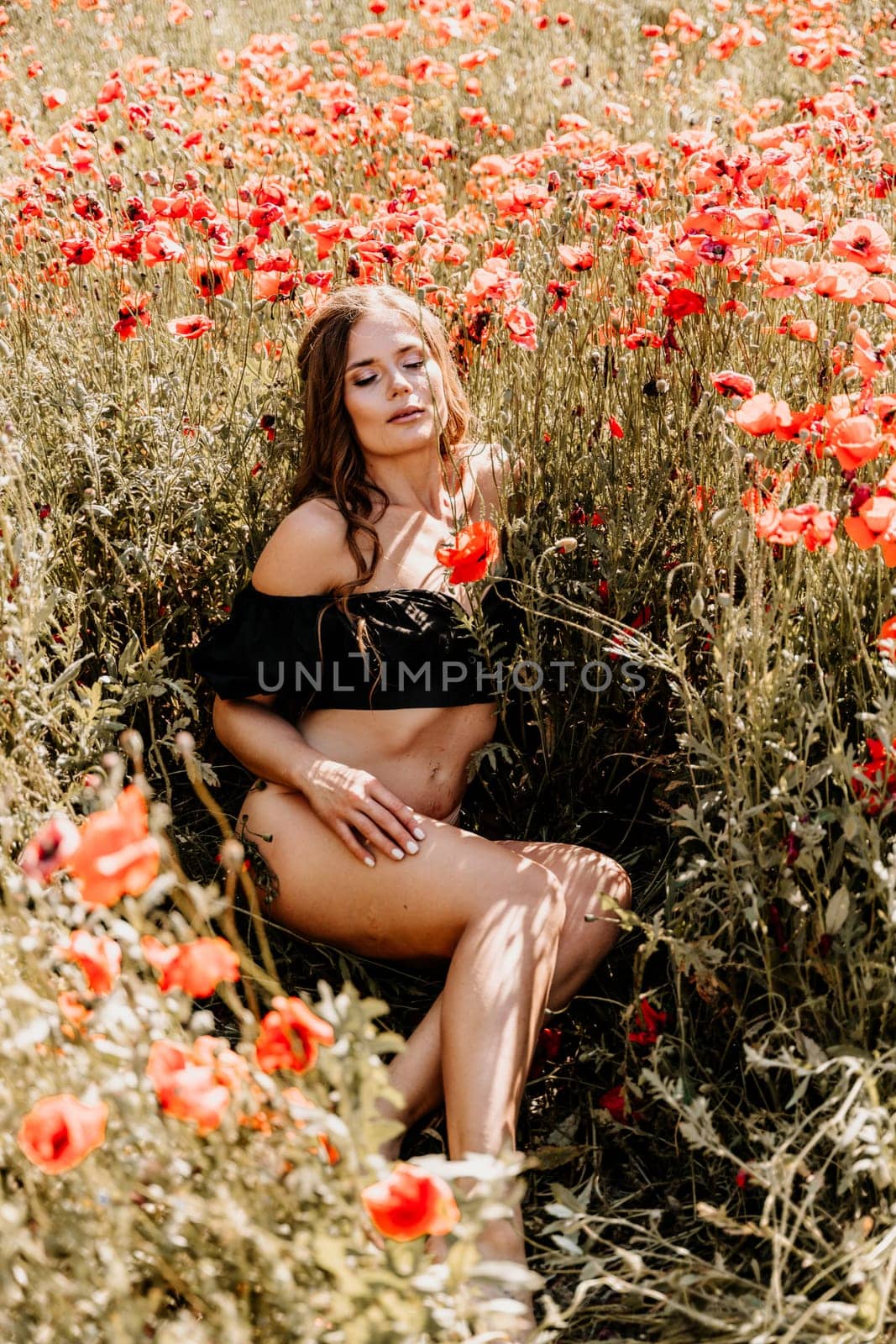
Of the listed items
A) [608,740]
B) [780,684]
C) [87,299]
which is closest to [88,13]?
[87,299]

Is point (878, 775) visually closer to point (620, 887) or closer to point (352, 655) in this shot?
point (620, 887)

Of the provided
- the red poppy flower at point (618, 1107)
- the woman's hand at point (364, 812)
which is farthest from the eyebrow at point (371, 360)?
the red poppy flower at point (618, 1107)

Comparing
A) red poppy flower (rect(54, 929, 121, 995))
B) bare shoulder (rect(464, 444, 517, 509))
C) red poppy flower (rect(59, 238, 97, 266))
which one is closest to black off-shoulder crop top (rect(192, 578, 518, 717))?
bare shoulder (rect(464, 444, 517, 509))

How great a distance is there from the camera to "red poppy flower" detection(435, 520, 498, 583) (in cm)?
195

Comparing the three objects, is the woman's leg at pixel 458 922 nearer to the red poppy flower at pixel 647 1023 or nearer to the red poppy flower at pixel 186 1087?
the red poppy flower at pixel 647 1023

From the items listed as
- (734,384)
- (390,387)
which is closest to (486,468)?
(390,387)

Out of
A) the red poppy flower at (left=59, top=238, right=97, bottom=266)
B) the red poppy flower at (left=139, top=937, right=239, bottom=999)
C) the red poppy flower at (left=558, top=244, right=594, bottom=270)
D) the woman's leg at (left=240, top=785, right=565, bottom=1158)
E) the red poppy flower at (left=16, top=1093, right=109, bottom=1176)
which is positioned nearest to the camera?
the red poppy flower at (left=16, top=1093, right=109, bottom=1176)

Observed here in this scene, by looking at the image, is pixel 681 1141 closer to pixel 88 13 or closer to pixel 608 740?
pixel 608 740

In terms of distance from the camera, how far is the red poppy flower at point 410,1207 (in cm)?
107

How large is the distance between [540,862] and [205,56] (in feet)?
17.7

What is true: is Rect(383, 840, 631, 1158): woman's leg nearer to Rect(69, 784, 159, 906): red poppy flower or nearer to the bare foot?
the bare foot

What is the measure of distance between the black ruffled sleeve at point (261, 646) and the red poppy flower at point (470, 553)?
0.35m

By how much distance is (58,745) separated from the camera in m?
2.21

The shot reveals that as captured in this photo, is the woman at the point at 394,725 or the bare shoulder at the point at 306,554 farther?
the bare shoulder at the point at 306,554
